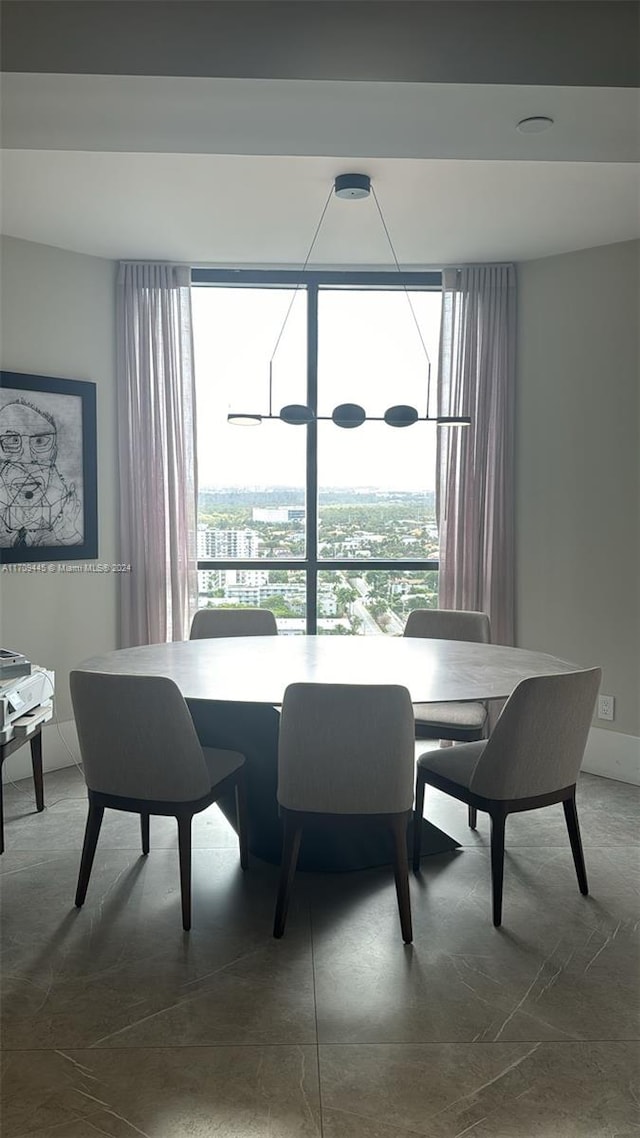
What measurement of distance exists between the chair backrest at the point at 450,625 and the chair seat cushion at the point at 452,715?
0.46 m

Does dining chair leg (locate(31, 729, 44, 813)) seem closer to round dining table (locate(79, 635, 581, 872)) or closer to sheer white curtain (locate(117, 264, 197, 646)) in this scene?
round dining table (locate(79, 635, 581, 872))

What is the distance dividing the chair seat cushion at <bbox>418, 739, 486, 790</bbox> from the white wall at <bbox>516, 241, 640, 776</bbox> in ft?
5.15

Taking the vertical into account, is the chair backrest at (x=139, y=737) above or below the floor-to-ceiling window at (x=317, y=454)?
below

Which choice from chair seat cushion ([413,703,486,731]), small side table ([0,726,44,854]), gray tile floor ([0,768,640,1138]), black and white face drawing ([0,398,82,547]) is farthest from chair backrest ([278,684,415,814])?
black and white face drawing ([0,398,82,547])

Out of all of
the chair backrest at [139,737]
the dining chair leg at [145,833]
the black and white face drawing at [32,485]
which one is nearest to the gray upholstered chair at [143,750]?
the chair backrest at [139,737]

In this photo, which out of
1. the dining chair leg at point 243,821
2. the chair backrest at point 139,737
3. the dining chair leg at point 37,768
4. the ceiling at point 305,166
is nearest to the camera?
the ceiling at point 305,166

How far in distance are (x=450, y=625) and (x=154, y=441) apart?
1885 mm

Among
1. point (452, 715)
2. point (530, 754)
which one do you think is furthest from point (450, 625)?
point (530, 754)

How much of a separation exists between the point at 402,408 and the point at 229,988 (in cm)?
229

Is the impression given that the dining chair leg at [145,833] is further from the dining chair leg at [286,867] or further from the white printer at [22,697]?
the dining chair leg at [286,867]

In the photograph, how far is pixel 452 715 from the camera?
3668 millimetres

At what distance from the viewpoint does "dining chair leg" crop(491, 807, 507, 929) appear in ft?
9.32

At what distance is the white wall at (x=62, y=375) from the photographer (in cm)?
431

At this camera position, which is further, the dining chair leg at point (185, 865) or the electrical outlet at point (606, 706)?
the electrical outlet at point (606, 706)
